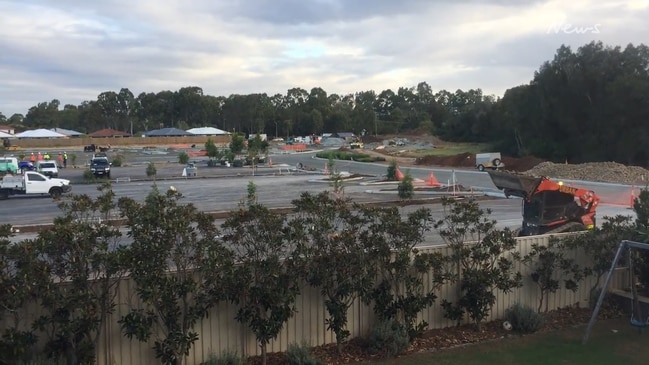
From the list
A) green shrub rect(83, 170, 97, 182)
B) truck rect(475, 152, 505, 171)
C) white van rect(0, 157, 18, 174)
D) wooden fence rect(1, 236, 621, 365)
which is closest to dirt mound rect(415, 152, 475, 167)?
truck rect(475, 152, 505, 171)

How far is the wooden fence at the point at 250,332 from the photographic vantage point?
7906 millimetres

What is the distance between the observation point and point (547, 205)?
618 inches

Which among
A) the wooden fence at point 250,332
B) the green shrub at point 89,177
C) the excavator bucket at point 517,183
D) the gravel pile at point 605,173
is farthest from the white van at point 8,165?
the wooden fence at point 250,332

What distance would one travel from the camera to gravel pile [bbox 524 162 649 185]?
1766 inches

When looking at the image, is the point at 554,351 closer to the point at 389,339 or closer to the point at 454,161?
the point at 389,339

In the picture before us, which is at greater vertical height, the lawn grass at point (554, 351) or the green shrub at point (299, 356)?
the green shrub at point (299, 356)

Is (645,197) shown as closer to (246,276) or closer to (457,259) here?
(457,259)

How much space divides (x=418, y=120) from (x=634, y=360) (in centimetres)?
17766

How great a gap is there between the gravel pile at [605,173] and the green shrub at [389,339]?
39.2m

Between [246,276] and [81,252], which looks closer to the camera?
[81,252]

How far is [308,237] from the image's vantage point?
888 cm

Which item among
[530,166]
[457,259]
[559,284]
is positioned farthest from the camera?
[530,166]

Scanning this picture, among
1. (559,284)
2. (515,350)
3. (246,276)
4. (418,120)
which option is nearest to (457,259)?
(515,350)

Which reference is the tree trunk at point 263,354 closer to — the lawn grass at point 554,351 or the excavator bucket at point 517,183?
the lawn grass at point 554,351
